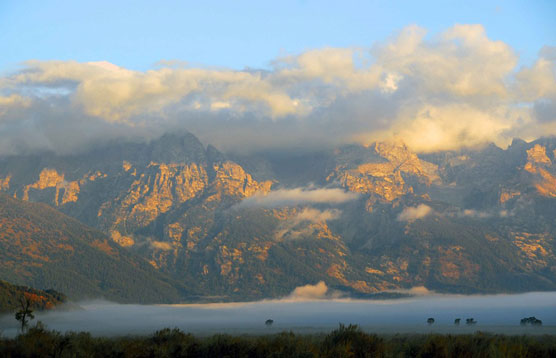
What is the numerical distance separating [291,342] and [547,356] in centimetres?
3217

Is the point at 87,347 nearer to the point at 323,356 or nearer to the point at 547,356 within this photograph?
the point at 323,356

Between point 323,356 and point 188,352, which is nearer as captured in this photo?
point 323,356

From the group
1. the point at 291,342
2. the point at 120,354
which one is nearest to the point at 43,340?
the point at 120,354

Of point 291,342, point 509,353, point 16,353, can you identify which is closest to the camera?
point 509,353

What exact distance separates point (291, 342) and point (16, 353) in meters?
34.6

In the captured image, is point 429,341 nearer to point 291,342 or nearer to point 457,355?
point 457,355

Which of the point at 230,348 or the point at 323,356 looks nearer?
the point at 323,356

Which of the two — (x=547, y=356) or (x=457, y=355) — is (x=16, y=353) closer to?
(x=457, y=355)

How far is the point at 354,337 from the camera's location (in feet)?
289

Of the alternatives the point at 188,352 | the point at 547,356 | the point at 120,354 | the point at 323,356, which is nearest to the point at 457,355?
the point at 547,356

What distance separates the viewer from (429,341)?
8450 centimetres

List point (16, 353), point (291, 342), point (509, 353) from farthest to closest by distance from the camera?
point (291, 342)
point (16, 353)
point (509, 353)

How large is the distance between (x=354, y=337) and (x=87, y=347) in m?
36.1

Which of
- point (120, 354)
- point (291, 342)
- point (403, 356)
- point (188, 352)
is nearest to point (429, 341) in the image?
point (403, 356)
